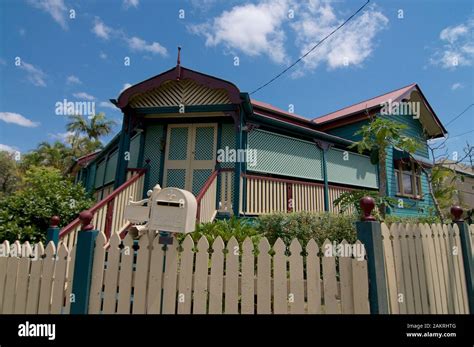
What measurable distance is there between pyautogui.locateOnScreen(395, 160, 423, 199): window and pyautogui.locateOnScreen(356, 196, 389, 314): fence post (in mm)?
11465

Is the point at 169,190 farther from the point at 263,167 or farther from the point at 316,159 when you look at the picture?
the point at 316,159

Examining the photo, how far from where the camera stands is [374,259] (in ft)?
7.54

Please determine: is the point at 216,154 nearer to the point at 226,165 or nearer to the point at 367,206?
the point at 226,165

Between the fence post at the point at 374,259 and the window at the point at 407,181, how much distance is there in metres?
11.5

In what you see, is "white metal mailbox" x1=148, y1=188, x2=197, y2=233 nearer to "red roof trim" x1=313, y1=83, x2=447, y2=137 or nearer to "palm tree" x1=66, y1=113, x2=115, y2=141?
"red roof trim" x1=313, y1=83, x2=447, y2=137

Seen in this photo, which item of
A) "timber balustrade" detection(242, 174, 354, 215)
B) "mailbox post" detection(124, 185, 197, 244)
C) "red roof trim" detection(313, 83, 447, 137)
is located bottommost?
"mailbox post" detection(124, 185, 197, 244)

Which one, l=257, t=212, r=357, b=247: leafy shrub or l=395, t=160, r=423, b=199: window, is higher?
l=395, t=160, r=423, b=199: window

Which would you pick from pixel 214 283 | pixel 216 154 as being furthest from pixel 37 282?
pixel 216 154

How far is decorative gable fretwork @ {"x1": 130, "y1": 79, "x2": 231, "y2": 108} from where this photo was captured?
6.94 meters

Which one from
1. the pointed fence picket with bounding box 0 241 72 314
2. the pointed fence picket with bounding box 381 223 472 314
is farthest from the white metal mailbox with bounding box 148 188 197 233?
the pointed fence picket with bounding box 381 223 472 314

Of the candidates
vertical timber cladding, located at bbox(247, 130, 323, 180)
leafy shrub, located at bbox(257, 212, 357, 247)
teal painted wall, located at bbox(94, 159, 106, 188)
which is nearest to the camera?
leafy shrub, located at bbox(257, 212, 357, 247)

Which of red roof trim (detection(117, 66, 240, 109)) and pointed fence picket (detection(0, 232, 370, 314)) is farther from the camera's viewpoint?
red roof trim (detection(117, 66, 240, 109))

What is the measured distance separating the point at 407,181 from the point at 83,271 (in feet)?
47.8
